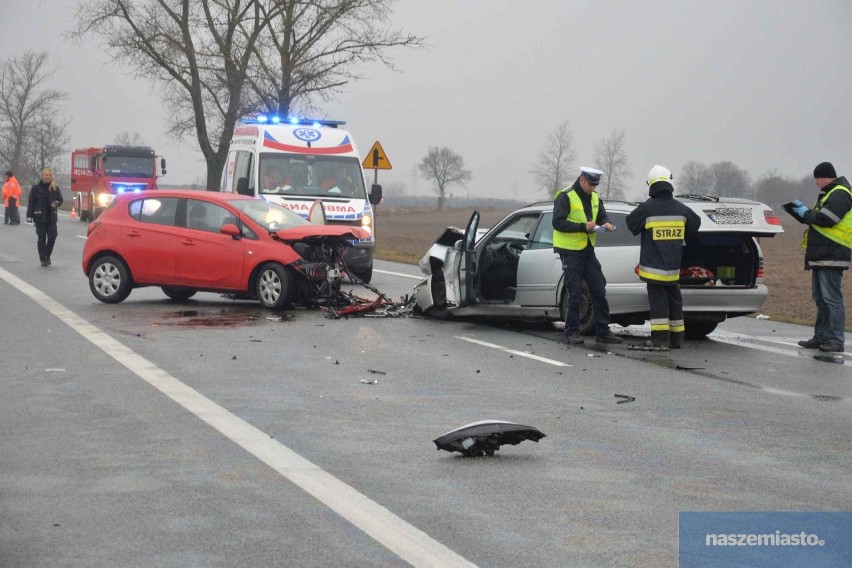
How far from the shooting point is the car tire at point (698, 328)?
14.0 metres

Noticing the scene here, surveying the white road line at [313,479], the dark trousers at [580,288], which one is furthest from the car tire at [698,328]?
the white road line at [313,479]

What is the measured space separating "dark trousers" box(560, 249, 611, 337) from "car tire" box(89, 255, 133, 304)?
628 cm

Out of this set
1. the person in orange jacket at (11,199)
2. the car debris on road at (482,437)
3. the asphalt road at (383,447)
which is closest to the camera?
the asphalt road at (383,447)

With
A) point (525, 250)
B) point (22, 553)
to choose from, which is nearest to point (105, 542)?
point (22, 553)

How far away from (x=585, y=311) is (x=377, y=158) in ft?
57.9

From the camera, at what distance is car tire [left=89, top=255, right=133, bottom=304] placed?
1630 cm

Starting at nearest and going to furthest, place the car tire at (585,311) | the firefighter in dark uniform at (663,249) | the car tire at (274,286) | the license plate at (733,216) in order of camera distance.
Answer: the firefighter in dark uniform at (663,249) < the license plate at (733,216) < the car tire at (585,311) < the car tire at (274,286)

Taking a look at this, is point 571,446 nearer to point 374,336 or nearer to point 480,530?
point 480,530

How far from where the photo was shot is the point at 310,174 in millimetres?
21547

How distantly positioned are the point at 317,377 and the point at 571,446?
3.27 m

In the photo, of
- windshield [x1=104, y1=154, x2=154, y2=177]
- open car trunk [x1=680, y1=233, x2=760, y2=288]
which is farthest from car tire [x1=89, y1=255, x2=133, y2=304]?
windshield [x1=104, y1=154, x2=154, y2=177]

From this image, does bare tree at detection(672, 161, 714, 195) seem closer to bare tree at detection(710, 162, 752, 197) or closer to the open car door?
bare tree at detection(710, 162, 752, 197)

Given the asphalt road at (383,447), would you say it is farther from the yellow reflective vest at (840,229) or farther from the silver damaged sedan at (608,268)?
the yellow reflective vest at (840,229)

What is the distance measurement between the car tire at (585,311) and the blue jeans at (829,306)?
2356 mm
